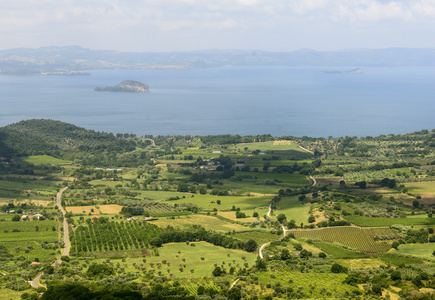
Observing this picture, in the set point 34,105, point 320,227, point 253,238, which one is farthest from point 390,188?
point 34,105

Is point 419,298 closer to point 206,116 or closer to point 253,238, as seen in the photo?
point 253,238

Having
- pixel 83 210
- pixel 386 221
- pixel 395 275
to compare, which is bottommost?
pixel 83 210

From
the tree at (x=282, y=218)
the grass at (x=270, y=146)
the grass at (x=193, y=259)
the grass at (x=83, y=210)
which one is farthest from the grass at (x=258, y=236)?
the grass at (x=270, y=146)

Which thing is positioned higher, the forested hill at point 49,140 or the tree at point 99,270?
the forested hill at point 49,140

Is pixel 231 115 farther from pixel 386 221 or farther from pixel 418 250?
pixel 418 250

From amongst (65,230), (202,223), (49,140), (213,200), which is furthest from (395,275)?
(49,140)

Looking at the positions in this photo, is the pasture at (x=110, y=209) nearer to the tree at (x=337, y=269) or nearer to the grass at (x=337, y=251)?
the grass at (x=337, y=251)

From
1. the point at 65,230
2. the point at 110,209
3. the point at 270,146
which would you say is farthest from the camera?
the point at 270,146
